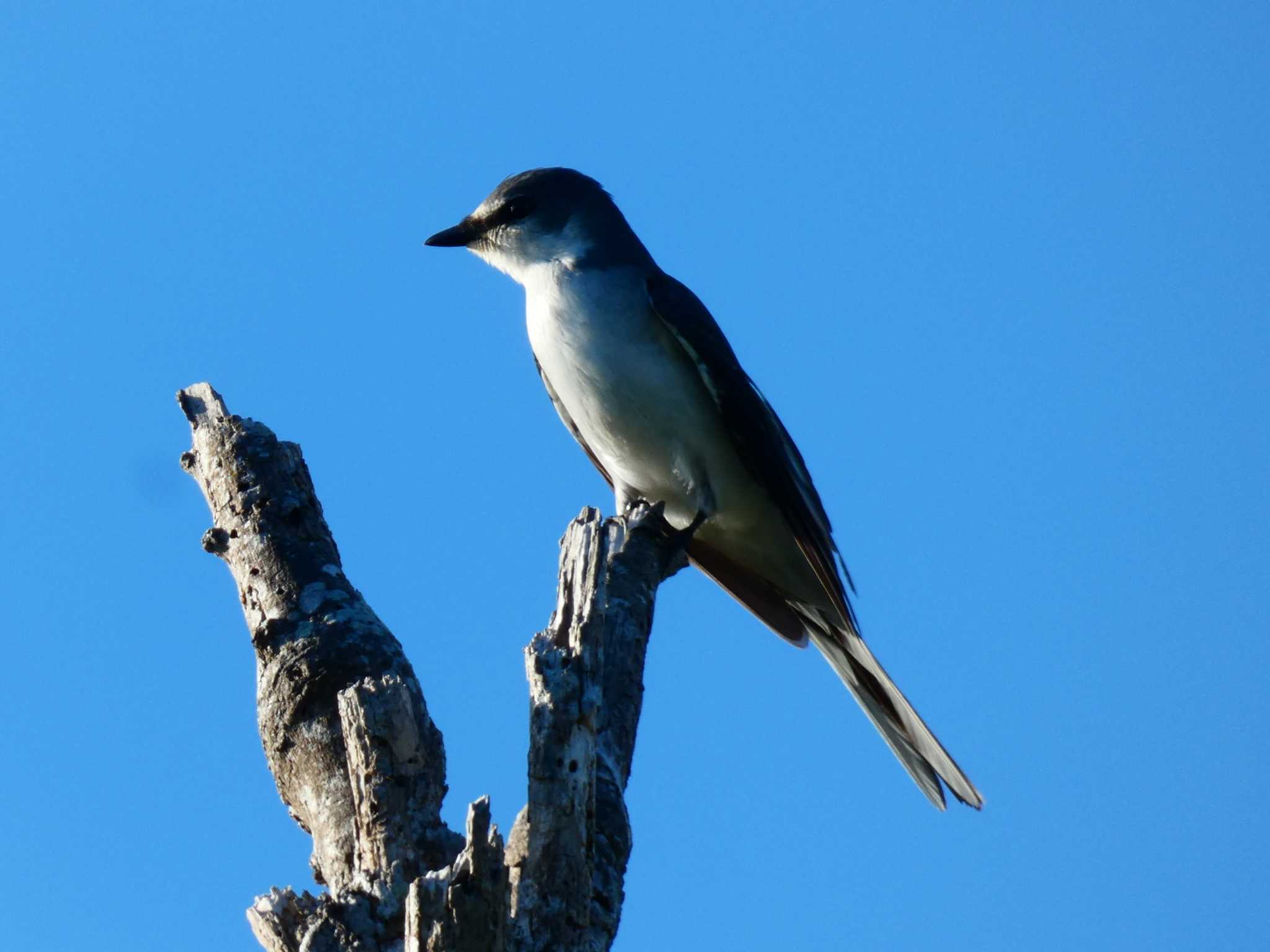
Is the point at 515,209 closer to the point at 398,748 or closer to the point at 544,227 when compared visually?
the point at 544,227

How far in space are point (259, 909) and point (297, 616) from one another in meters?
1.23

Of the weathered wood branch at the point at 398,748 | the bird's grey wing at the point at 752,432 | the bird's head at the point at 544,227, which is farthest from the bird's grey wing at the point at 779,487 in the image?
the weathered wood branch at the point at 398,748

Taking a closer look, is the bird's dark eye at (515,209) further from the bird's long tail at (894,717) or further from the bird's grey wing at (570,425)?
the bird's long tail at (894,717)

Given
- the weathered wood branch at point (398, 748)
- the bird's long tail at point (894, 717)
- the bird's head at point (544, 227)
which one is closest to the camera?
the weathered wood branch at point (398, 748)

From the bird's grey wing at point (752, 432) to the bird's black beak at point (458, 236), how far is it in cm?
134

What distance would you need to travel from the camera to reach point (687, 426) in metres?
7.91

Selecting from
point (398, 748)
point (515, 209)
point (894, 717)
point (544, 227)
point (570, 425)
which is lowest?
point (398, 748)

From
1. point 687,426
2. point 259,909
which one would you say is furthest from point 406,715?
point 687,426

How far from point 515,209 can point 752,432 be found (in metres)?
2.07

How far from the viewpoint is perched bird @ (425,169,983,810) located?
25.6ft

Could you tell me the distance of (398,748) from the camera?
166 inches

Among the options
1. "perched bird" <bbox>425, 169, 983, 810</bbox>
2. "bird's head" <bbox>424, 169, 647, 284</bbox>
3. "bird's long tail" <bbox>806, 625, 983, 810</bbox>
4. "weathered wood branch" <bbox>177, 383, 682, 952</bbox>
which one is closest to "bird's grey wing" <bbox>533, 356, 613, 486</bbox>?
"perched bird" <bbox>425, 169, 983, 810</bbox>

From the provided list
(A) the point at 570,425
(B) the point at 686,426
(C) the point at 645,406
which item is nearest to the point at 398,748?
(C) the point at 645,406

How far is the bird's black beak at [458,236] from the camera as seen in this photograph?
888 cm
